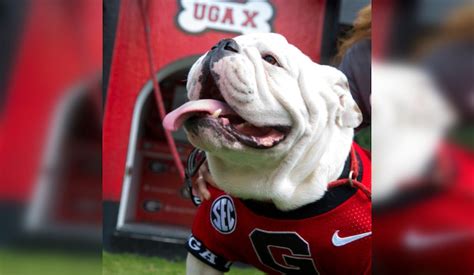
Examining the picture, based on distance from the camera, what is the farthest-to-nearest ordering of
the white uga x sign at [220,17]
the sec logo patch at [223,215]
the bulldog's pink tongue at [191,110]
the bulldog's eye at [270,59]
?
the white uga x sign at [220,17]
the sec logo patch at [223,215]
the bulldog's eye at [270,59]
the bulldog's pink tongue at [191,110]

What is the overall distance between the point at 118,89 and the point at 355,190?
2400mm

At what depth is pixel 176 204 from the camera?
4.02 m

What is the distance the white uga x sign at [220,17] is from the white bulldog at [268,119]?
2.17m

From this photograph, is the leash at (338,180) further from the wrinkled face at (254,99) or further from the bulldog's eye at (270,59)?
the bulldog's eye at (270,59)

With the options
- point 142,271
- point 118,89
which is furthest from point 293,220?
point 118,89

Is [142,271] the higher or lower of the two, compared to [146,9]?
lower

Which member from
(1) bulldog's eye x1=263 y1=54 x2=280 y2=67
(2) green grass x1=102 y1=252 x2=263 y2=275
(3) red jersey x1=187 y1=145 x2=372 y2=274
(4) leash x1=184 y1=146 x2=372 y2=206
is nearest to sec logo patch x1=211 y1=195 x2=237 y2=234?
(3) red jersey x1=187 y1=145 x2=372 y2=274

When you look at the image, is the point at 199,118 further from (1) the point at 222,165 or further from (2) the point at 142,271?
(2) the point at 142,271

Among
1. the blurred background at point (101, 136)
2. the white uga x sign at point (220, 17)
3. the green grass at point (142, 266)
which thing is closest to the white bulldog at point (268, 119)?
the blurred background at point (101, 136)

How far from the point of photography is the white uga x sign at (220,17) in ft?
10.7

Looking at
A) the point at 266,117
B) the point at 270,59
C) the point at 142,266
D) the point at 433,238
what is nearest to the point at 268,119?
the point at 266,117

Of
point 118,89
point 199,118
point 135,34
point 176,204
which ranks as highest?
point 199,118

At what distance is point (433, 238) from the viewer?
1.52ft

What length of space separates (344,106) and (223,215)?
1.18ft
